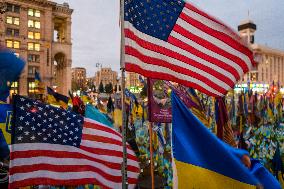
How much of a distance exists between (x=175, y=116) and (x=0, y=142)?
13.0 feet

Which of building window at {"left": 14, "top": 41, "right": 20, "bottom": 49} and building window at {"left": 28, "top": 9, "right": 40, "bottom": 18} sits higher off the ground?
building window at {"left": 28, "top": 9, "right": 40, "bottom": 18}

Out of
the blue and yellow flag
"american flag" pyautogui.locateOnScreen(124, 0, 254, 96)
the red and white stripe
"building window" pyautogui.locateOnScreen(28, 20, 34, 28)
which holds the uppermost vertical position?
"building window" pyautogui.locateOnScreen(28, 20, 34, 28)

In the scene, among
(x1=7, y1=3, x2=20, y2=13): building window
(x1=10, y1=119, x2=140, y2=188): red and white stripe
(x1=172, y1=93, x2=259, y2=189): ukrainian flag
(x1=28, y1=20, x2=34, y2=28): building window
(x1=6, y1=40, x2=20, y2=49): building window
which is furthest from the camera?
(x1=28, y1=20, x2=34, y2=28): building window

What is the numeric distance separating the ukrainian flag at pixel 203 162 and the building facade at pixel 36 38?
66446 mm

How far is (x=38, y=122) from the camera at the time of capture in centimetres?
519

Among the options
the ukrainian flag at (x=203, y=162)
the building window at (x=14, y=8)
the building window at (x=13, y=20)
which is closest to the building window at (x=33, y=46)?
the building window at (x=13, y=20)

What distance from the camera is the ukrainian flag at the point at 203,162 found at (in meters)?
4.70

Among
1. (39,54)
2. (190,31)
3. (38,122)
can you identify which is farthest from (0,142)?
(39,54)

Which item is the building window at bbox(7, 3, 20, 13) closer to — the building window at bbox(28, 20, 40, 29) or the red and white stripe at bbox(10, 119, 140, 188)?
the building window at bbox(28, 20, 40, 29)

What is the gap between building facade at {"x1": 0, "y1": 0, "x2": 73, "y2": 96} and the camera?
69688 millimetres

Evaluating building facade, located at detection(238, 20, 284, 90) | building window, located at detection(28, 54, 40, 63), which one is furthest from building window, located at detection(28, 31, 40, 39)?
building facade, located at detection(238, 20, 284, 90)

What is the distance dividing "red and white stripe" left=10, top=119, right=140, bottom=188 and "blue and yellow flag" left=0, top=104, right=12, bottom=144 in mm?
1612

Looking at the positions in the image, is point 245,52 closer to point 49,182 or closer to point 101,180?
point 101,180

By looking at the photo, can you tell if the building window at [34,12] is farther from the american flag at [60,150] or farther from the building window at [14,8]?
the american flag at [60,150]
